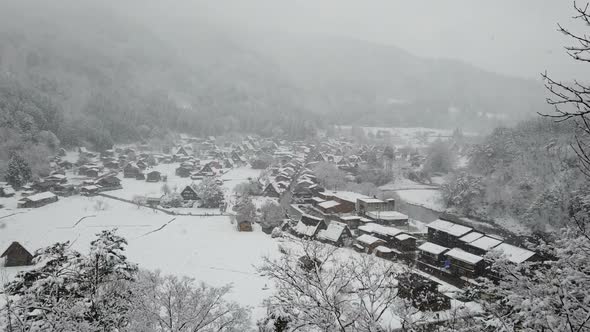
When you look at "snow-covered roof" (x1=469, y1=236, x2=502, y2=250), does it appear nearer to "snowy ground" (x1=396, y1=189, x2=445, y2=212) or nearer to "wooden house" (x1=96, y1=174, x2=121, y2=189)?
"snowy ground" (x1=396, y1=189, x2=445, y2=212)

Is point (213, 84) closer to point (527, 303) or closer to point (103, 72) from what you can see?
point (103, 72)

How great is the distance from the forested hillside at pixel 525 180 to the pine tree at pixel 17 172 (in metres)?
48.5

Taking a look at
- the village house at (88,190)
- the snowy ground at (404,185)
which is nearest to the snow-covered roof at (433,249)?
the snowy ground at (404,185)

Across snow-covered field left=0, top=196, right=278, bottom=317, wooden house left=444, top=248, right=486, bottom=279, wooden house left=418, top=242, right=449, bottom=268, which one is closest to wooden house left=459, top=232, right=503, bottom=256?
wooden house left=418, top=242, right=449, bottom=268

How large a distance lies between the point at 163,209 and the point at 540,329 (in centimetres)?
3115

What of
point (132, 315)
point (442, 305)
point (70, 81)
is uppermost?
point (70, 81)

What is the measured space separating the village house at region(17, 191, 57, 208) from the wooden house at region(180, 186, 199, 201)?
12458 mm

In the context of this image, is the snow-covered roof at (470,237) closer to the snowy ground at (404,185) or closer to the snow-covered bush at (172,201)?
the snowy ground at (404,185)

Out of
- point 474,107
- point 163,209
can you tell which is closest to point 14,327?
point 163,209

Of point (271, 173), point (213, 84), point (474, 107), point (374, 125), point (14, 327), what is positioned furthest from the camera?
point (474, 107)

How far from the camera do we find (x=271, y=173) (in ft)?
155

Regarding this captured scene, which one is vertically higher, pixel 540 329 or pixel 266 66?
pixel 266 66

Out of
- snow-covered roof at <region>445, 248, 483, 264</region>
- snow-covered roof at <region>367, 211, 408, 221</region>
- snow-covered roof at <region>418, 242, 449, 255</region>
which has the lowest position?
snow-covered roof at <region>367, 211, 408, 221</region>

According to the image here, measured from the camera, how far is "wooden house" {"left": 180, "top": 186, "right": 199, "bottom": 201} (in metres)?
33.4
